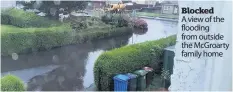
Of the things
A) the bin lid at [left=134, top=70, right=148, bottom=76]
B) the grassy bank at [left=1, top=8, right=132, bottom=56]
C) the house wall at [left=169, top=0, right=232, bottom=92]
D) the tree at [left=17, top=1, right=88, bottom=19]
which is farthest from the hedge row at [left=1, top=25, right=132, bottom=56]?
the house wall at [left=169, top=0, right=232, bottom=92]

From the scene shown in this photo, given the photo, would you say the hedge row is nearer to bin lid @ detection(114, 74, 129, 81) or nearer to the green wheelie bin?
bin lid @ detection(114, 74, 129, 81)

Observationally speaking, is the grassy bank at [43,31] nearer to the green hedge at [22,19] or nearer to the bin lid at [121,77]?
the green hedge at [22,19]

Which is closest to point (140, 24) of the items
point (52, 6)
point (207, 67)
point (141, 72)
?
point (52, 6)

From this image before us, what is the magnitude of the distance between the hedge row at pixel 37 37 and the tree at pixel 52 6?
0.86 m

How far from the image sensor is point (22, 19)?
37.2 ft

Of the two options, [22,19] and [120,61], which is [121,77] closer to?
[120,61]

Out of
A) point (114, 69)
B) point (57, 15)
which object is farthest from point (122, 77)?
point (57, 15)

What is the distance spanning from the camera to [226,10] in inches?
47.1

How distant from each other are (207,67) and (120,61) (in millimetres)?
5023

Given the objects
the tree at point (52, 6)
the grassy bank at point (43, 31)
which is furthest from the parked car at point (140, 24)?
the tree at point (52, 6)

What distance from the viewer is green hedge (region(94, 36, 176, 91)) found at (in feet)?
20.4

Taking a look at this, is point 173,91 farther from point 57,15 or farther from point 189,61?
point 57,15

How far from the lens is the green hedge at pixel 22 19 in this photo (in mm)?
11316

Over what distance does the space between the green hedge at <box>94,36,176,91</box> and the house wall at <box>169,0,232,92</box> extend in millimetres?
4826
